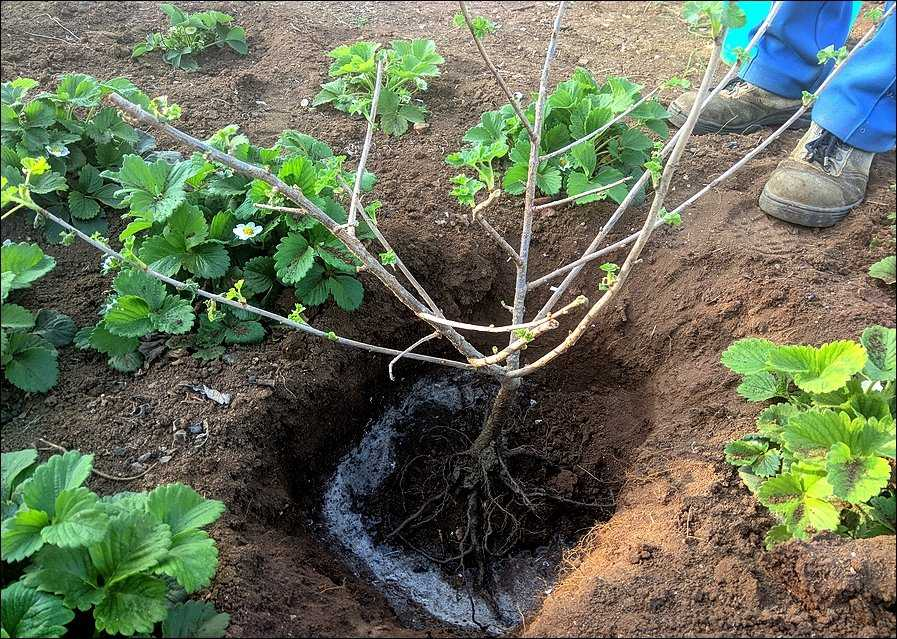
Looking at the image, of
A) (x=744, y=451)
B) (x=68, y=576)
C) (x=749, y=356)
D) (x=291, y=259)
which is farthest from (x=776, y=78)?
(x=68, y=576)

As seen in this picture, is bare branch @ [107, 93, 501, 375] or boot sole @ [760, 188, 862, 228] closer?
bare branch @ [107, 93, 501, 375]

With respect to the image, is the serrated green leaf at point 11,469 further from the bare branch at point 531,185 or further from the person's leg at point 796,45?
the person's leg at point 796,45

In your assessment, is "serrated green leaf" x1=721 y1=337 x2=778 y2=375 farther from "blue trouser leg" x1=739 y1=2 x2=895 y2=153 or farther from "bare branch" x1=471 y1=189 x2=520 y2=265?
"blue trouser leg" x1=739 y1=2 x2=895 y2=153

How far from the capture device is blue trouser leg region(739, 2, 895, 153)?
251 cm

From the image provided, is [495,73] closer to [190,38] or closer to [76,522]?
[76,522]

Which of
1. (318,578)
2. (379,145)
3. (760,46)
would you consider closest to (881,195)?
(760,46)

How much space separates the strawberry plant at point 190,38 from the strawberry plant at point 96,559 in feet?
8.04

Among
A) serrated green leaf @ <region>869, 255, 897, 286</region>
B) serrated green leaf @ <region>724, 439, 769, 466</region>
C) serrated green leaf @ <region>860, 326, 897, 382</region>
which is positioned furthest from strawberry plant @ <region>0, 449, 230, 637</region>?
serrated green leaf @ <region>869, 255, 897, 286</region>

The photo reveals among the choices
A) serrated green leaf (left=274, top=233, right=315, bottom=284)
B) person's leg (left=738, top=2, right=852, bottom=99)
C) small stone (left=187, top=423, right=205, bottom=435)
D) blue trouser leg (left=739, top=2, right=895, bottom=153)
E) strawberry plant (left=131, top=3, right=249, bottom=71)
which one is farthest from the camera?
strawberry plant (left=131, top=3, right=249, bottom=71)

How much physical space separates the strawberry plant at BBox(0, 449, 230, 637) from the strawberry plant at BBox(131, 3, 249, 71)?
2.45 m

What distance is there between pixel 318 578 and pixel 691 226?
1911 mm

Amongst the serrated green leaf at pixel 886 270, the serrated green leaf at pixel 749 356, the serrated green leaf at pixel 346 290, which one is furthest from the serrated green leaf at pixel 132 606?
the serrated green leaf at pixel 886 270

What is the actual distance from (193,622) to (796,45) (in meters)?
3.15

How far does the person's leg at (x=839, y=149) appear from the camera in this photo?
2.54 m
